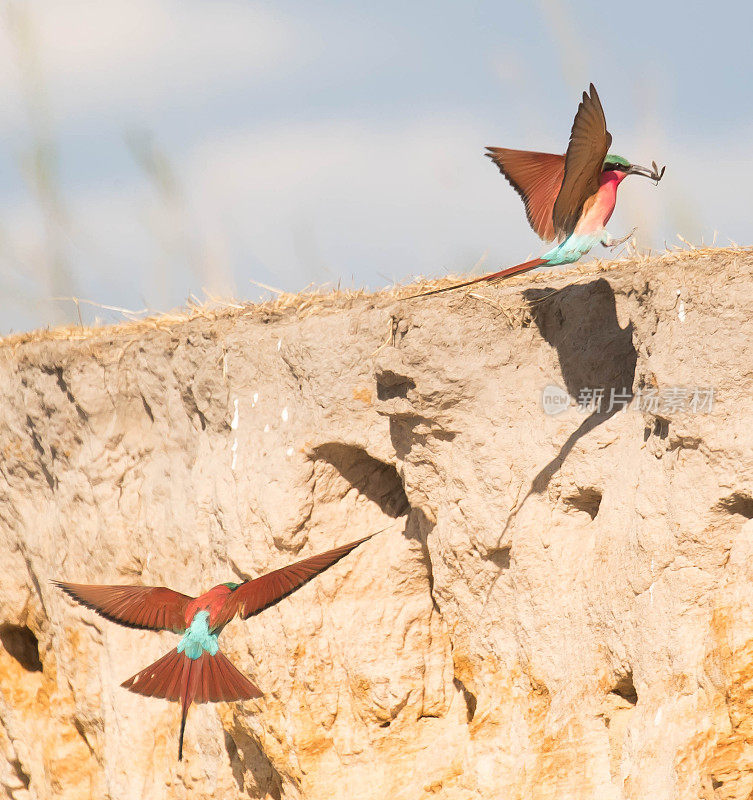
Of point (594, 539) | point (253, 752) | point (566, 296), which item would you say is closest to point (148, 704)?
point (253, 752)

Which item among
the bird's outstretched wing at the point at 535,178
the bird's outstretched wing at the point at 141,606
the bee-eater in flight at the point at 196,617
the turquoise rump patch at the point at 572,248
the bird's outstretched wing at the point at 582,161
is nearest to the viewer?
the bird's outstretched wing at the point at 582,161

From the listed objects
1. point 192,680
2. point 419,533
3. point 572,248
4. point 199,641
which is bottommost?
point 192,680

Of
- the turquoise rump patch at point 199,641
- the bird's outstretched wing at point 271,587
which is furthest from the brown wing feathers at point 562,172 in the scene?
the turquoise rump patch at point 199,641

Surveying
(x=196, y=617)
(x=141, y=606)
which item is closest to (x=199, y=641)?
(x=196, y=617)

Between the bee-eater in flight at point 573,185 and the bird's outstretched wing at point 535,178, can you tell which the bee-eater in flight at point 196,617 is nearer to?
the bee-eater in flight at point 573,185

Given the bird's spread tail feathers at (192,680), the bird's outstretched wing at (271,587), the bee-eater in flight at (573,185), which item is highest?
the bee-eater in flight at (573,185)

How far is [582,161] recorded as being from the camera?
3.17 m

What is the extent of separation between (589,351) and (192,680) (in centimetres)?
178

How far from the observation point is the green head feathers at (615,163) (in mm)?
3309

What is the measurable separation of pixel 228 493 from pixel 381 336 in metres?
1.05

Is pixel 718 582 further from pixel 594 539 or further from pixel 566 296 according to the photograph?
pixel 566 296

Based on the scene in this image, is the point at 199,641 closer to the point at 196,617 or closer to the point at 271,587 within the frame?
the point at 196,617

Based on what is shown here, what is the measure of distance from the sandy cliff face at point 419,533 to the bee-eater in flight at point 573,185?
0.26 metres

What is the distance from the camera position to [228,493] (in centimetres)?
455
